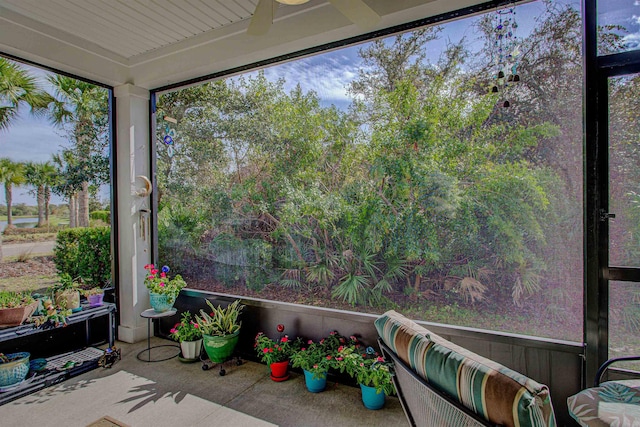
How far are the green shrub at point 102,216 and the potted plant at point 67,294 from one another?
0.61 meters

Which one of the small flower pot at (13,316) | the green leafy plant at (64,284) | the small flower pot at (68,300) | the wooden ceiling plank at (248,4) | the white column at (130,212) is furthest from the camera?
the white column at (130,212)

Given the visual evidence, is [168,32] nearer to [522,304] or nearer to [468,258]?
[468,258]

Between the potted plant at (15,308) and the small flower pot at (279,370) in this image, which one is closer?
the potted plant at (15,308)

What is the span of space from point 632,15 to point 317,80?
6.45 feet

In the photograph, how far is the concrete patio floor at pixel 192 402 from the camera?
2.24 meters

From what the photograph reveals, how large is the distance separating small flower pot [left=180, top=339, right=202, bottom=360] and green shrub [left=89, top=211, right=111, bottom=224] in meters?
1.54

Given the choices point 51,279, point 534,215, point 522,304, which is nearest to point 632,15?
point 534,215

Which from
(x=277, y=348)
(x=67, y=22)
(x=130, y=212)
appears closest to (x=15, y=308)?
(x=130, y=212)

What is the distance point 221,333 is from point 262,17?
2.44 m

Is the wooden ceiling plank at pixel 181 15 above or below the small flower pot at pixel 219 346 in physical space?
above

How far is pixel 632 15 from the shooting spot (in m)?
1.86

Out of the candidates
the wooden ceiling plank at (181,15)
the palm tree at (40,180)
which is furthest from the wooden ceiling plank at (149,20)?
the palm tree at (40,180)

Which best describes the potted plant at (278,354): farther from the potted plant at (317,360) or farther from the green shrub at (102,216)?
the green shrub at (102,216)

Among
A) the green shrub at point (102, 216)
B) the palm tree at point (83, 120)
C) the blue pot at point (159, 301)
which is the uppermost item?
the palm tree at point (83, 120)
